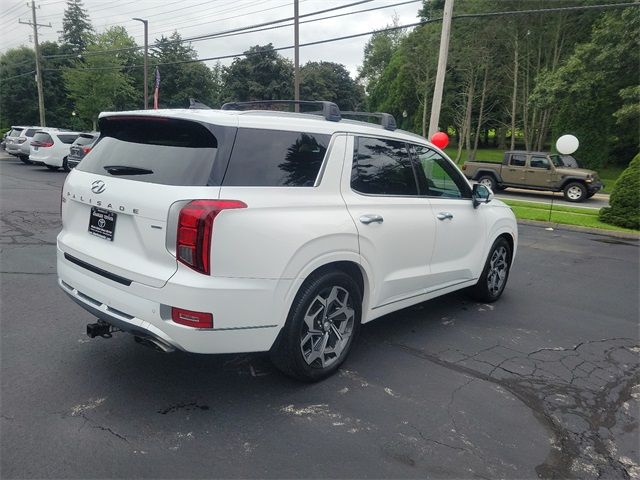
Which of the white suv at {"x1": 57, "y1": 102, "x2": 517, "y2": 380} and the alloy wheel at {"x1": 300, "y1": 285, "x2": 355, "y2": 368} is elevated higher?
the white suv at {"x1": 57, "y1": 102, "x2": 517, "y2": 380}

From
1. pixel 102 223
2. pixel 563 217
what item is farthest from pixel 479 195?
pixel 563 217

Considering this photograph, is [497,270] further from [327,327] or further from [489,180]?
[489,180]

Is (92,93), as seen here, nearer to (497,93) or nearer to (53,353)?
(497,93)

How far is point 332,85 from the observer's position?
5975 cm

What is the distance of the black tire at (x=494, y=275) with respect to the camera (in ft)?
17.0

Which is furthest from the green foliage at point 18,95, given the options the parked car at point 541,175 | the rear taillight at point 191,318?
the rear taillight at point 191,318

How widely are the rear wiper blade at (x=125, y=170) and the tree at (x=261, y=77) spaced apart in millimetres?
45765

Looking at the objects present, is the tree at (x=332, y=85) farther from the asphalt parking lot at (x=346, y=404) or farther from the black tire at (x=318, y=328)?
the black tire at (x=318, y=328)

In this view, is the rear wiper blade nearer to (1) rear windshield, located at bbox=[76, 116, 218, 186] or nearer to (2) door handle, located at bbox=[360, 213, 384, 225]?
(1) rear windshield, located at bbox=[76, 116, 218, 186]

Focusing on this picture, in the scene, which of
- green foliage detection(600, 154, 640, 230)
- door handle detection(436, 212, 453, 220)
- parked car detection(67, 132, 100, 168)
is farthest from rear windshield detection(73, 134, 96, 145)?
door handle detection(436, 212, 453, 220)

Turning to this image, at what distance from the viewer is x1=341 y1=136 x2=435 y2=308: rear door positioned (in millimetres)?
3492

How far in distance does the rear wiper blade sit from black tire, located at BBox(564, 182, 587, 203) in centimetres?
A: 1907

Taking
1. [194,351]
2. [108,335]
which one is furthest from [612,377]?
[108,335]

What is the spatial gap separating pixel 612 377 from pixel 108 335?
3.84 metres
